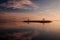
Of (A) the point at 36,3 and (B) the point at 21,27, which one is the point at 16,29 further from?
(A) the point at 36,3

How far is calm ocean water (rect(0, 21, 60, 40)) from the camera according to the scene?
229cm

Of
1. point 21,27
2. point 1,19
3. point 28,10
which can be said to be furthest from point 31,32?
point 1,19

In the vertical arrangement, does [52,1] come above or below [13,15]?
above

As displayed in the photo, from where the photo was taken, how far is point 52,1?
2336 millimetres

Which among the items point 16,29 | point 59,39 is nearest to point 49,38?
point 59,39

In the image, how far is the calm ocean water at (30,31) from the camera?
7.52 feet

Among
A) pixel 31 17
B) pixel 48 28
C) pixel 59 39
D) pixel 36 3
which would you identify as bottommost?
pixel 59 39

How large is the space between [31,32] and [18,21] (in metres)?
0.23

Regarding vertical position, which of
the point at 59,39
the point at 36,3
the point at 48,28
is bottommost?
the point at 59,39

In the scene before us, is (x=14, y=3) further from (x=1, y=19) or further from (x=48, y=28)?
(x=48, y=28)

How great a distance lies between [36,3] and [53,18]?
31 centimetres

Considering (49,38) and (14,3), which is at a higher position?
(14,3)

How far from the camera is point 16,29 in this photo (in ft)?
7.59

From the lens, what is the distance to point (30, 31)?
2316 millimetres
